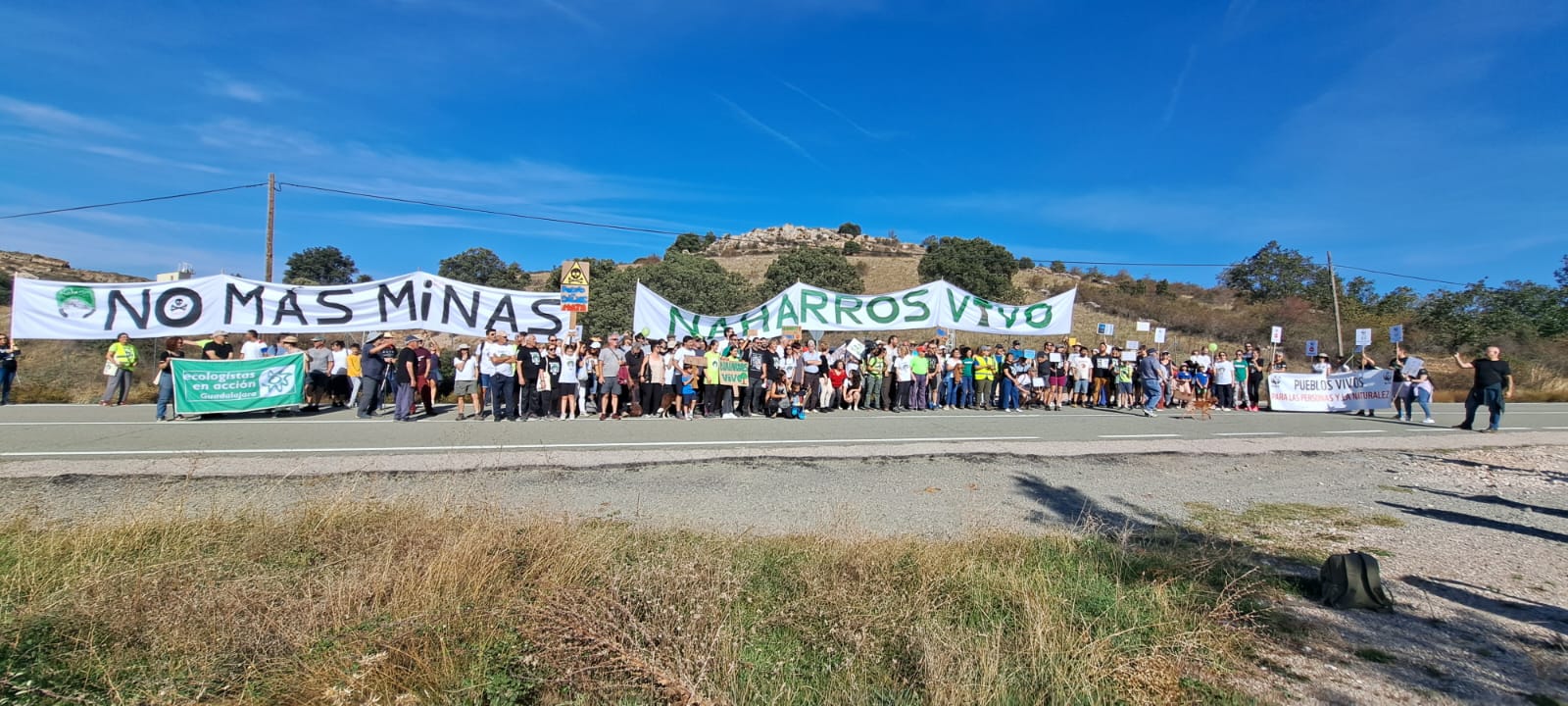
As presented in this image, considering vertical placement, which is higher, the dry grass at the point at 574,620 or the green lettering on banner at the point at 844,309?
the green lettering on banner at the point at 844,309

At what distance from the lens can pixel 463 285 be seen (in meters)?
16.3

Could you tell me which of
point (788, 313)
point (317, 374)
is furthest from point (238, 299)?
point (788, 313)

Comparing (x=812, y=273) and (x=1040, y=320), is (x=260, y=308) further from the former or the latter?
(x=812, y=273)

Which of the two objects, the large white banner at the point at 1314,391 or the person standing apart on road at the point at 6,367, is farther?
the large white banner at the point at 1314,391

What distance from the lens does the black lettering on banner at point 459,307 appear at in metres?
16.1

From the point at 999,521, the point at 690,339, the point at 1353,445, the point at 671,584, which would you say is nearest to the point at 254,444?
the point at 690,339

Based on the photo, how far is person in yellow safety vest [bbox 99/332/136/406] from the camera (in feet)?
43.8

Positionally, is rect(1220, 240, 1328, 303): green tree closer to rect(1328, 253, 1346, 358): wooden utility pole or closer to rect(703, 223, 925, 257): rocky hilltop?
rect(1328, 253, 1346, 358): wooden utility pole

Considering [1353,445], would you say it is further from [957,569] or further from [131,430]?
[131,430]

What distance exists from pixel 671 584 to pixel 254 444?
333 inches

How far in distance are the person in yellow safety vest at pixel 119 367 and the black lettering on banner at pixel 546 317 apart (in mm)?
7436

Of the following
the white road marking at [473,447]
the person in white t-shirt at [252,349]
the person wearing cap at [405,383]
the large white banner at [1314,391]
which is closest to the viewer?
the white road marking at [473,447]

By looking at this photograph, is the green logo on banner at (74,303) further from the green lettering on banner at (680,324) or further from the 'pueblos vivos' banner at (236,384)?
the green lettering on banner at (680,324)

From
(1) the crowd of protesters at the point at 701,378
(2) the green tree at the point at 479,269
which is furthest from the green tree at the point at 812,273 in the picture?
(1) the crowd of protesters at the point at 701,378
